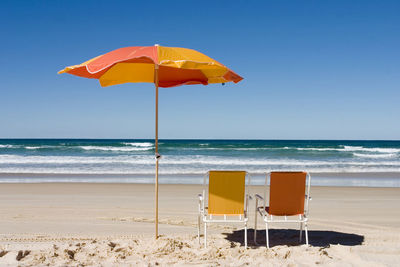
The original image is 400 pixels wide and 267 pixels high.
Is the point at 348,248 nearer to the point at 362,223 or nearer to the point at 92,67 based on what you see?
the point at 362,223

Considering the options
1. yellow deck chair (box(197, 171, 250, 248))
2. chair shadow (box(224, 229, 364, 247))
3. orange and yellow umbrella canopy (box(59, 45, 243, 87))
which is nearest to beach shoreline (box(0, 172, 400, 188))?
chair shadow (box(224, 229, 364, 247))

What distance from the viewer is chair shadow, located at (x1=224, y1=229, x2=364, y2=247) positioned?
174 inches

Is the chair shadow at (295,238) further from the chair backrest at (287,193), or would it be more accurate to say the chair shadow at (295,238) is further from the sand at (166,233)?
the chair backrest at (287,193)

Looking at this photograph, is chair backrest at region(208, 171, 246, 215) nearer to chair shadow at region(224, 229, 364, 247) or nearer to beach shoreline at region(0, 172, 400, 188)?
chair shadow at region(224, 229, 364, 247)

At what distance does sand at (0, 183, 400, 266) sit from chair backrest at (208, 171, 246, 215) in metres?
0.43

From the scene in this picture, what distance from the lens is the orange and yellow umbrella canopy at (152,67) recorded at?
3.52m

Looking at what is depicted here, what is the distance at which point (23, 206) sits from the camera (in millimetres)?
6637

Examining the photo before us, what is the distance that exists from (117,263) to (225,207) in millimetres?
1319

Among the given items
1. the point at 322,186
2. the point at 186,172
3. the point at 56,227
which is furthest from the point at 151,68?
the point at 186,172

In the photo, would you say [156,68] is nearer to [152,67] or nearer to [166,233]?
[152,67]

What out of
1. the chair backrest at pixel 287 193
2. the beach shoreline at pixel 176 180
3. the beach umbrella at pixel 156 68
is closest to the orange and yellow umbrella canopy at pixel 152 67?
the beach umbrella at pixel 156 68

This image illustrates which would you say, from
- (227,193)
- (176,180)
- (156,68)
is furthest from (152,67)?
(176,180)

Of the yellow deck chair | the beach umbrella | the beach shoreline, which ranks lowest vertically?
the beach shoreline

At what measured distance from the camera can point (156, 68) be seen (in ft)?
13.4
